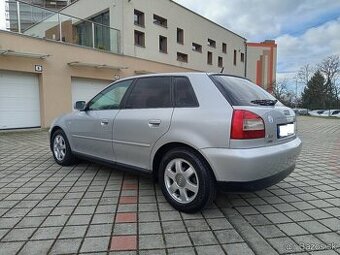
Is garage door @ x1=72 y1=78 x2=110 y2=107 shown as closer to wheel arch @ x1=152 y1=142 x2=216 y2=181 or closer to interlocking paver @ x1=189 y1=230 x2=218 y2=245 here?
wheel arch @ x1=152 y1=142 x2=216 y2=181

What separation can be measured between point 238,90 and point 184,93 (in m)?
0.62

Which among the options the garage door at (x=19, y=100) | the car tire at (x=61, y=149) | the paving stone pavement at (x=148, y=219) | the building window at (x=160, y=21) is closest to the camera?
the paving stone pavement at (x=148, y=219)

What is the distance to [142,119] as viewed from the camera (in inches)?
152

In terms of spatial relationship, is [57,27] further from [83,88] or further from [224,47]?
[224,47]

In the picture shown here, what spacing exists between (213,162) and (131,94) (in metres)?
1.69

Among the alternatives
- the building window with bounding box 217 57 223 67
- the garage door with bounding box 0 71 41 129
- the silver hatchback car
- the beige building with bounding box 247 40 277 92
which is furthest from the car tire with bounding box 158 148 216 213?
the beige building with bounding box 247 40 277 92

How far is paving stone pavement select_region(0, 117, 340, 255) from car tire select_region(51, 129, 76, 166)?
0.58 m

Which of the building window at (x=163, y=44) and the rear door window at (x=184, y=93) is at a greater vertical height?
the building window at (x=163, y=44)

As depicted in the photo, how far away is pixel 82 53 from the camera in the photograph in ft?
47.3

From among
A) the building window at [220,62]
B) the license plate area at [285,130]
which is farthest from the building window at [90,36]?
the building window at [220,62]

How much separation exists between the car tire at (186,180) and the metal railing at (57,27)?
1113 cm

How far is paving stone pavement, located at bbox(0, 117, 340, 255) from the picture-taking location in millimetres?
2699

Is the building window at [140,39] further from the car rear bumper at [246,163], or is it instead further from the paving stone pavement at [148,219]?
the car rear bumper at [246,163]

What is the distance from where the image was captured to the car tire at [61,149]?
5480 millimetres
